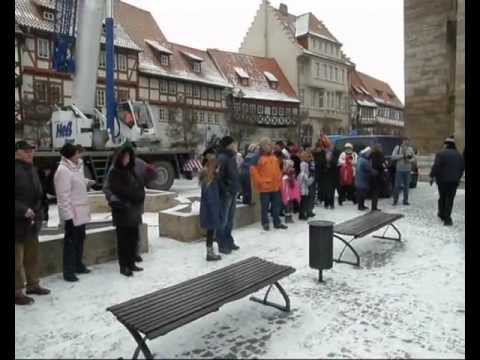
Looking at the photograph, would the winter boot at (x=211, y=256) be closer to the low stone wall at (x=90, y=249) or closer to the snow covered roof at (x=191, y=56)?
the low stone wall at (x=90, y=249)

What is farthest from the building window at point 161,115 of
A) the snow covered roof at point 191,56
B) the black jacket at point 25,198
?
the black jacket at point 25,198

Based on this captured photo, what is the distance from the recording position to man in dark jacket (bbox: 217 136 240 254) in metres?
6.29

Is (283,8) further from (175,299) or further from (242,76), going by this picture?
(175,299)

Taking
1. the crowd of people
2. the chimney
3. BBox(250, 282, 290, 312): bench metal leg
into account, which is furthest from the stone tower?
the chimney

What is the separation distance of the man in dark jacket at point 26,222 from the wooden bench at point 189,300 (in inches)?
71.5

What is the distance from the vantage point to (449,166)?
26.7ft

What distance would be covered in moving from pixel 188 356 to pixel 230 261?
2.69 m

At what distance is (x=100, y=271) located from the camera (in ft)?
18.0

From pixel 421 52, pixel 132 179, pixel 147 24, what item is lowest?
pixel 132 179

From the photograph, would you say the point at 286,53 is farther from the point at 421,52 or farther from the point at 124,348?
the point at 124,348

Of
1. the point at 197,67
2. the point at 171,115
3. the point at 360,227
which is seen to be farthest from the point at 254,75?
the point at 360,227

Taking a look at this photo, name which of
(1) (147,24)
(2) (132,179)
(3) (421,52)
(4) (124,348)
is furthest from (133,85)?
(4) (124,348)

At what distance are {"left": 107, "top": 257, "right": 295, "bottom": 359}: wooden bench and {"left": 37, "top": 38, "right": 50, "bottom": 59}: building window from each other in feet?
87.3
